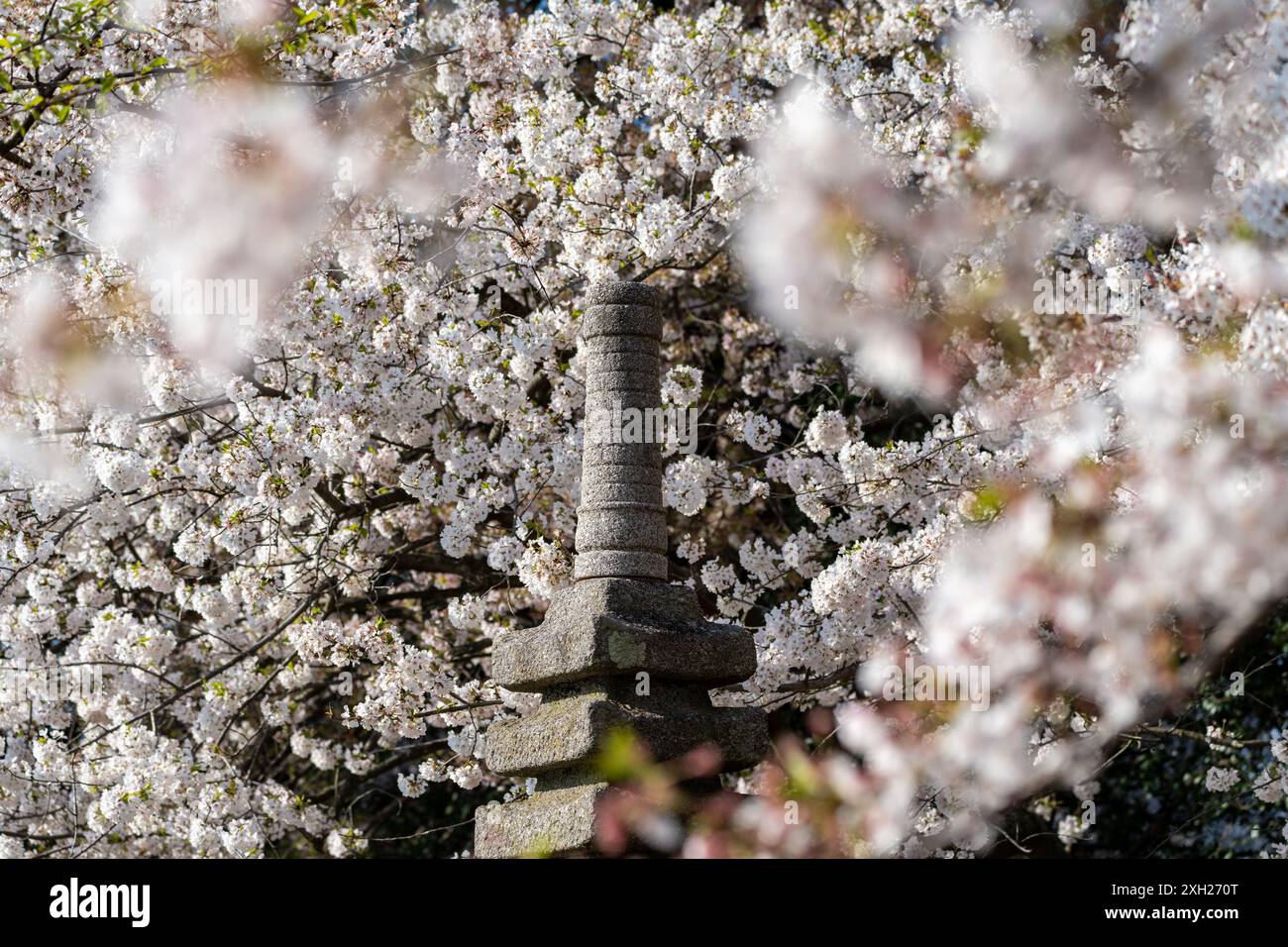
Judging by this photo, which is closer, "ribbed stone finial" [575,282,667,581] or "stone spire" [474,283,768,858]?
"stone spire" [474,283,768,858]

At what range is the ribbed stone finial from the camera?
5996 millimetres

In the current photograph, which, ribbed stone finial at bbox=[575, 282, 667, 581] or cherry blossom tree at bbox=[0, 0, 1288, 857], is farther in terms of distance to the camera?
cherry blossom tree at bbox=[0, 0, 1288, 857]

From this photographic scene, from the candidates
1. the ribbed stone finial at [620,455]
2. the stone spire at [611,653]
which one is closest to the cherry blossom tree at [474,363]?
the stone spire at [611,653]

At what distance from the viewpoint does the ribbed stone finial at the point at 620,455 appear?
6.00 metres

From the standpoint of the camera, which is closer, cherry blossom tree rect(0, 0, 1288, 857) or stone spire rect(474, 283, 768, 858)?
stone spire rect(474, 283, 768, 858)

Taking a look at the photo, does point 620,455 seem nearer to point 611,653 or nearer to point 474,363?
point 611,653

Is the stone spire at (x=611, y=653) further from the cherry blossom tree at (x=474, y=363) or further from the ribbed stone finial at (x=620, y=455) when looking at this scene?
the cherry blossom tree at (x=474, y=363)

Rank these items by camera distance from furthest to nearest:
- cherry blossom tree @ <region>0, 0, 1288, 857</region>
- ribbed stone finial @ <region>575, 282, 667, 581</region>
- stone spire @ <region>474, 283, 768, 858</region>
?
cherry blossom tree @ <region>0, 0, 1288, 857</region>
ribbed stone finial @ <region>575, 282, 667, 581</region>
stone spire @ <region>474, 283, 768, 858</region>

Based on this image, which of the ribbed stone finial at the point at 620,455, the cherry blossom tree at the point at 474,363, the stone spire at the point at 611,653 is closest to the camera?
the stone spire at the point at 611,653

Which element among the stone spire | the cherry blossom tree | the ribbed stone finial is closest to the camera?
the stone spire

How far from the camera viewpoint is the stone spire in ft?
18.6

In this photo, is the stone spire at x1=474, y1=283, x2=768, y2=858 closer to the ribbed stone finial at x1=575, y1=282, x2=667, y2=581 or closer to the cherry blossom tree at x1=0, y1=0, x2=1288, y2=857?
the ribbed stone finial at x1=575, y1=282, x2=667, y2=581

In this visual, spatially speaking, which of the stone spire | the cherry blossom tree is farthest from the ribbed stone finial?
the cherry blossom tree

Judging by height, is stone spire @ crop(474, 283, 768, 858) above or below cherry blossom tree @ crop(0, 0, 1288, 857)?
below
